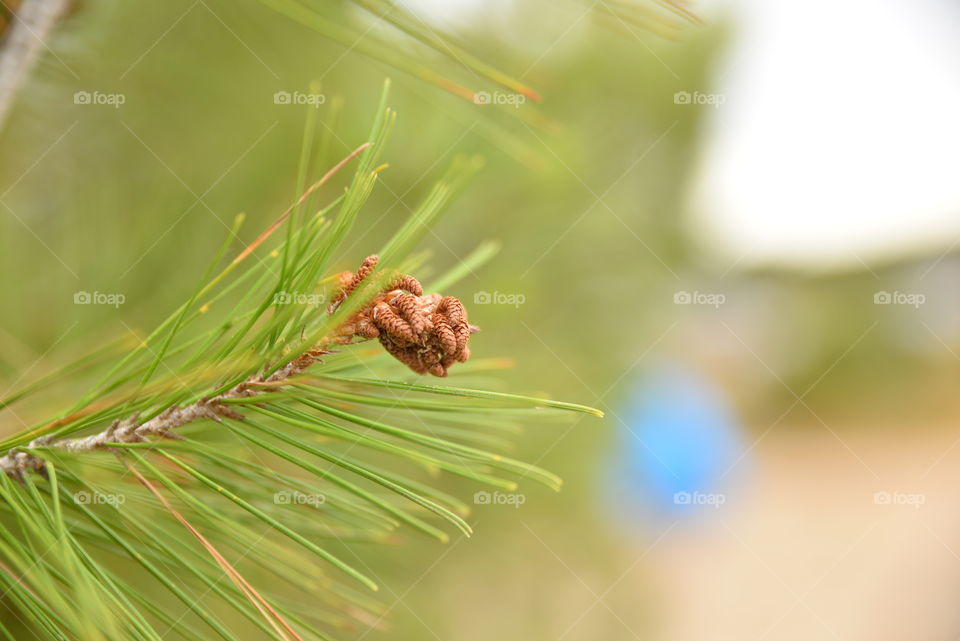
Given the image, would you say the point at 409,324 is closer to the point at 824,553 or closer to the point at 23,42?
the point at 23,42

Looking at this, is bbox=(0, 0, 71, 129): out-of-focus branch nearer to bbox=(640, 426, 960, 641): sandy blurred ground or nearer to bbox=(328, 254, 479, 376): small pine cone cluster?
bbox=(328, 254, 479, 376): small pine cone cluster

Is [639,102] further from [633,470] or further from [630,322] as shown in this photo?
[633,470]

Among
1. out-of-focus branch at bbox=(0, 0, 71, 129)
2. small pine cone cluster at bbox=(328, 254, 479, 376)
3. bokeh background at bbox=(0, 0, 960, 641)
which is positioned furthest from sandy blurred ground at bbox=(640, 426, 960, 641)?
out-of-focus branch at bbox=(0, 0, 71, 129)

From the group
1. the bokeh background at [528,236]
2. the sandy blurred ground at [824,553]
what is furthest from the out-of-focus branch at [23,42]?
the sandy blurred ground at [824,553]

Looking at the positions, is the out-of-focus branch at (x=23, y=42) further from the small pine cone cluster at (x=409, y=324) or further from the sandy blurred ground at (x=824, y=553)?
the sandy blurred ground at (x=824, y=553)

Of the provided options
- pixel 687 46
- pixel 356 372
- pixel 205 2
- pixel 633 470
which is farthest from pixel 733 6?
pixel 356 372

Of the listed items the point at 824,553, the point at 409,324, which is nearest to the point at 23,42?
the point at 409,324
